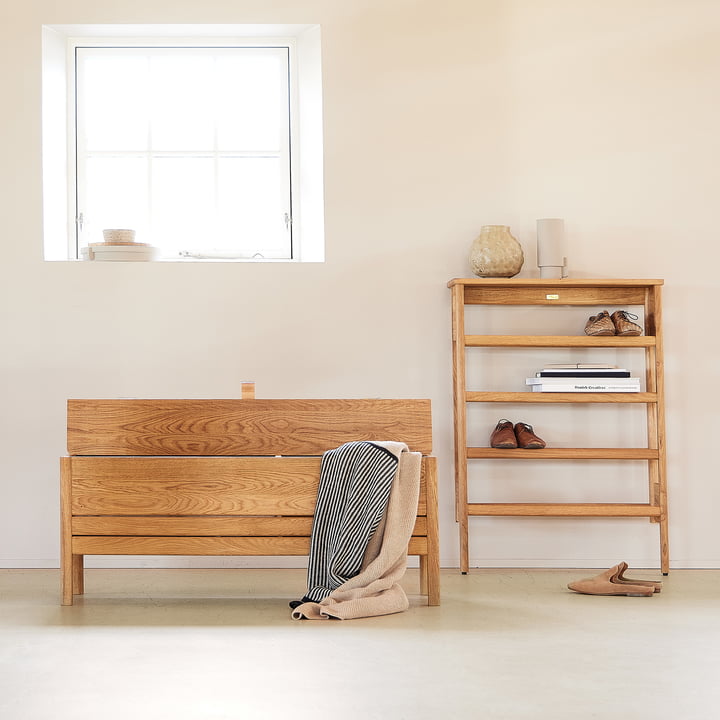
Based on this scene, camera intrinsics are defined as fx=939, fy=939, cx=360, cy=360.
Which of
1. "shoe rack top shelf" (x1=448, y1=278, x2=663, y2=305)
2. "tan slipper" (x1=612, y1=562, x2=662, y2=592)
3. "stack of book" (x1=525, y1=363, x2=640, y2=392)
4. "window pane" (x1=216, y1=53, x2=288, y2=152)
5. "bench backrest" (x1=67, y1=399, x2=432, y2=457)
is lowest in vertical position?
"tan slipper" (x1=612, y1=562, x2=662, y2=592)

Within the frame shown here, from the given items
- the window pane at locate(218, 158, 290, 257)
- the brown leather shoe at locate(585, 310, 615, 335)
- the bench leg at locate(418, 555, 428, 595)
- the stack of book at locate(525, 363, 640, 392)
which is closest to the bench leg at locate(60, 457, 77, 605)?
the bench leg at locate(418, 555, 428, 595)

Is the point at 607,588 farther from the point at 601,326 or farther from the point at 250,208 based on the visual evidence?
the point at 250,208

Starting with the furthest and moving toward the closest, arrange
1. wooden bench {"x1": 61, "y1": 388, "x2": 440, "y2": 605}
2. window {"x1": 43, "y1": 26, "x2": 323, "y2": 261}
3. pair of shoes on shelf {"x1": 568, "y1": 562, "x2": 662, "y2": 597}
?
window {"x1": 43, "y1": 26, "x2": 323, "y2": 261}, pair of shoes on shelf {"x1": 568, "y1": 562, "x2": 662, "y2": 597}, wooden bench {"x1": 61, "y1": 388, "x2": 440, "y2": 605}

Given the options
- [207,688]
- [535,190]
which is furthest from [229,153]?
[207,688]

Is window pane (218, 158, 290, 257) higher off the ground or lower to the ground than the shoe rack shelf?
higher

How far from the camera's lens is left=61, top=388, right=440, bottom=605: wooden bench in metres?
3.09

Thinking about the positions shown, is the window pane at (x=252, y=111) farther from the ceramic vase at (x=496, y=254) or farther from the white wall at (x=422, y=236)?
the ceramic vase at (x=496, y=254)

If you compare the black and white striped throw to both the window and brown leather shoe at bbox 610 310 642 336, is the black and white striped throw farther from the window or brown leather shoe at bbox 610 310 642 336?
the window

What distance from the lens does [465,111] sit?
405 centimetres

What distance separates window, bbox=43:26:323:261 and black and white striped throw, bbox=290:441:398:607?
1475 millimetres

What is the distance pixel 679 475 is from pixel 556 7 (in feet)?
6.82

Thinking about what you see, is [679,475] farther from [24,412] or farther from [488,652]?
[24,412]

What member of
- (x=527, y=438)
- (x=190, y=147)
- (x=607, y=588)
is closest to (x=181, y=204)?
(x=190, y=147)

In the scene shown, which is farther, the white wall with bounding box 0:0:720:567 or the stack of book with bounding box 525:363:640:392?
the white wall with bounding box 0:0:720:567
